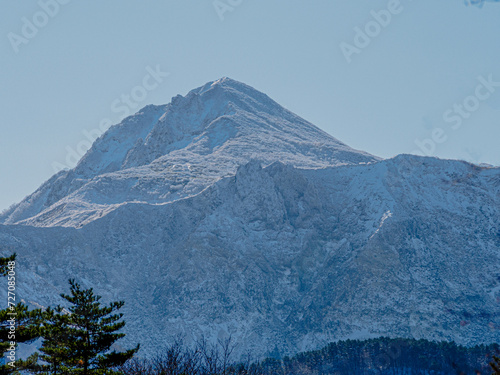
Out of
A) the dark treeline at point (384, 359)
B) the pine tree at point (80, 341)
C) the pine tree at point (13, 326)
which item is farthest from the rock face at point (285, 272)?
the pine tree at point (13, 326)

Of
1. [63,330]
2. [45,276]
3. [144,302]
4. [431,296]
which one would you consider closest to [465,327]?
[431,296]

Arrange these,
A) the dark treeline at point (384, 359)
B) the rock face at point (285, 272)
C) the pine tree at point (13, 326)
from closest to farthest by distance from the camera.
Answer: the pine tree at point (13, 326), the dark treeline at point (384, 359), the rock face at point (285, 272)

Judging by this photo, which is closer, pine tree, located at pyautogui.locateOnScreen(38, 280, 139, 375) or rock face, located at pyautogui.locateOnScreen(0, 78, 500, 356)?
pine tree, located at pyautogui.locateOnScreen(38, 280, 139, 375)

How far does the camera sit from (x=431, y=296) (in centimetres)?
16550

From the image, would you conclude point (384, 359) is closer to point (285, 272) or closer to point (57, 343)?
point (285, 272)

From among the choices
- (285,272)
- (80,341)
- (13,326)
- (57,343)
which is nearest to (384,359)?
(285,272)

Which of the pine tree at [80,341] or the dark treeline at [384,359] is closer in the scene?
the pine tree at [80,341]

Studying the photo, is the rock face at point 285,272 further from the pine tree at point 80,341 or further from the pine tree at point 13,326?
the pine tree at point 13,326

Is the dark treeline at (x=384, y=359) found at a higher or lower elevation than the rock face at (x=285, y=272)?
lower

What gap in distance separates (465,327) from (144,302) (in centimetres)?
8200

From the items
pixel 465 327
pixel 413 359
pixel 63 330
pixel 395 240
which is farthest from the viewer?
pixel 395 240

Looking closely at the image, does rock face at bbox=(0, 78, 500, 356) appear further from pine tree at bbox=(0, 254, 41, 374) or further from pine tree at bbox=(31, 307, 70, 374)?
pine tree at bbox=(0, 254, 41, 374)

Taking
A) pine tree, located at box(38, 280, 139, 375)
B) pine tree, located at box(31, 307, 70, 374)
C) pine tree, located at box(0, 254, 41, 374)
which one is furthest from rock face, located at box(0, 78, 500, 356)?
pine tree, located at box(0, 254, 41, 374)

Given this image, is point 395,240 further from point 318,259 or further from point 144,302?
point 144,302
